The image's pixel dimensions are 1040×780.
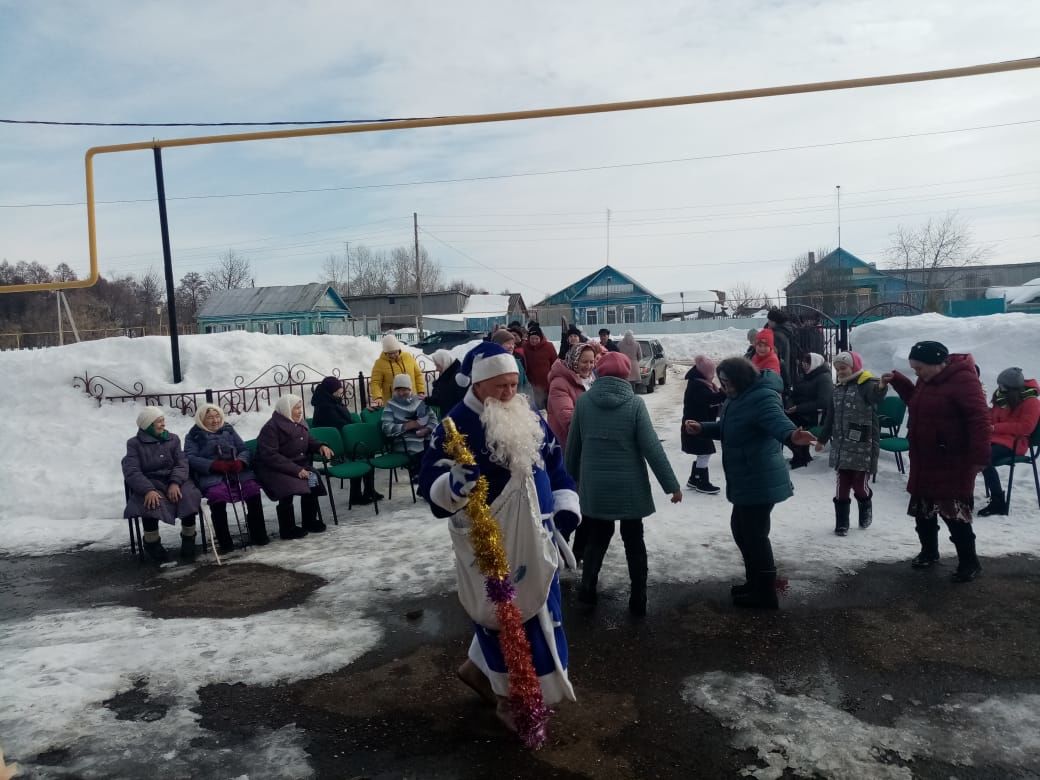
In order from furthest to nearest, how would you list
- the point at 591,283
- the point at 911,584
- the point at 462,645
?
1. the point at 591,283
2. the point at 911,584
3. the point at 462,645

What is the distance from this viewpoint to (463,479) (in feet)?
12.0

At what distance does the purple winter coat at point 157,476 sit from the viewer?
7.56m

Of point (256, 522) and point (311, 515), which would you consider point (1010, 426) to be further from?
point (256, 522)

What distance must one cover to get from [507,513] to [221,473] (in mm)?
5072

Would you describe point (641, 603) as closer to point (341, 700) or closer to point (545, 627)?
point (545, 627)

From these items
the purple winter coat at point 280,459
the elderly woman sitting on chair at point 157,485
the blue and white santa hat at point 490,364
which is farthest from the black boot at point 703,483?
the blue and white santa hat at point 490,364

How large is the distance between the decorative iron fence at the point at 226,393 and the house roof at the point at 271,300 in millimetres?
40550

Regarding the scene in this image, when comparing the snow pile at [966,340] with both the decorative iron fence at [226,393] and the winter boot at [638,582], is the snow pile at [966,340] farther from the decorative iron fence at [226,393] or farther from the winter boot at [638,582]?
the decorative iron fence at [226,393]

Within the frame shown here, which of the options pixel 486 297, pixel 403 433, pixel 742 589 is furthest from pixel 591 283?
pixel 742 589

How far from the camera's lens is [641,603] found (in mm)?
5551

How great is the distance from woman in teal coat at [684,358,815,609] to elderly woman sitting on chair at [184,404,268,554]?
16.3ft

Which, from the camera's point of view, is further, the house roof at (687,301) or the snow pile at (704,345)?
the house roof at (687,301)

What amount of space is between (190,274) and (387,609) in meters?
88.5

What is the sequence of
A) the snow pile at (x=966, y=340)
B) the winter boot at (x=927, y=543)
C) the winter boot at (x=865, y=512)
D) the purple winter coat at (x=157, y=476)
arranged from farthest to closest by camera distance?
1. the snow pile at (x=966, y=340)
2. the purple winter coat at (x=157, y=476)
3. the winter boot at (x=865, y=512)
4. the winter boot at (x=927, y=543)
